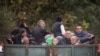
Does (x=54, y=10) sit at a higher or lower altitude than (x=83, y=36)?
higher

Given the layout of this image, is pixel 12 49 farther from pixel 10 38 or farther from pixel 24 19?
pixel 24 19

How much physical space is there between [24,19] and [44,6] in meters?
1.36

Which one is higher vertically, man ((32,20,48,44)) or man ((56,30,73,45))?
man ((32,20,48,44))

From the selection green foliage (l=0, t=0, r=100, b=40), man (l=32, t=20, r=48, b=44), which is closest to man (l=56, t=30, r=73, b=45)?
man (l=32, t=20, r=48, b=44)

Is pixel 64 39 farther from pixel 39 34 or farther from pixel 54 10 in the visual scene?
pixel 54 10

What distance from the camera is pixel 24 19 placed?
18844 mm

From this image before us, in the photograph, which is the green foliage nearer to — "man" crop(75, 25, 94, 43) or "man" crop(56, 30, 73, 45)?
"man" crop(75, 25, 94, 43)

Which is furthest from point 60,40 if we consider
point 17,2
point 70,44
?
point 17,2

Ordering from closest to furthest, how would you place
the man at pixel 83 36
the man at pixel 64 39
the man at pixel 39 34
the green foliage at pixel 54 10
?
the man at pixel 64 39 → the man at pixel 83 36 → the man at pixel 39 34 → the green foliage at pixel 54 10

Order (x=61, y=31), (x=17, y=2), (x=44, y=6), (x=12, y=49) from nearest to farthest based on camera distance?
(x=12, y=49), (x=61, y=31), (x=17, y=2), (x=44, y=6)

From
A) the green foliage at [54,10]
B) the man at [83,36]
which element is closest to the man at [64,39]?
the man at [83,36]

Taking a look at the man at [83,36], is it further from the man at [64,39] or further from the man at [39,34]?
the man at [39,34]

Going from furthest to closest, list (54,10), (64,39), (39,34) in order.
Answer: (54,10)
(39,34)
(64,39)

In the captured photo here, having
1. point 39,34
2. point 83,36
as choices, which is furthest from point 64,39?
point 39,34
